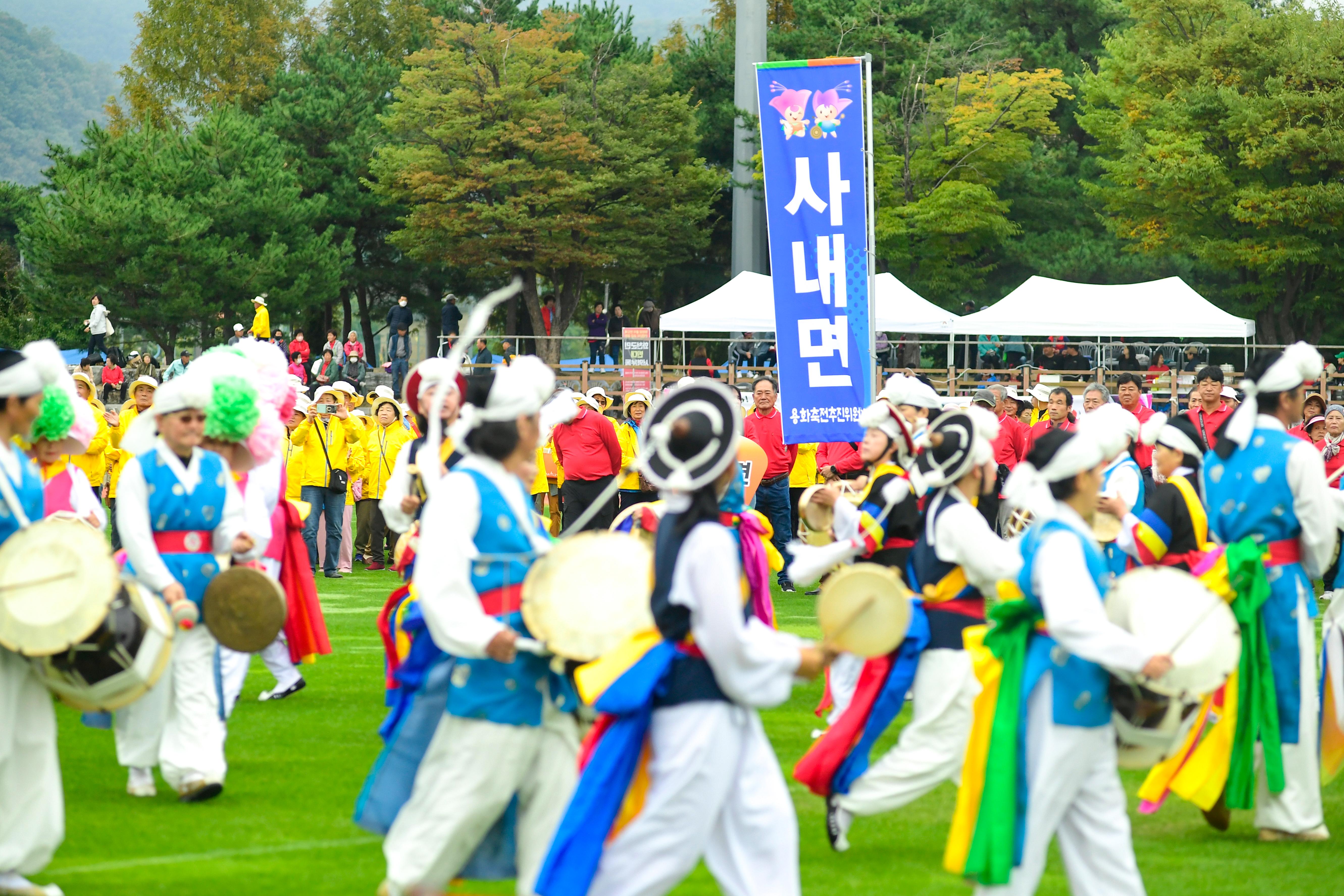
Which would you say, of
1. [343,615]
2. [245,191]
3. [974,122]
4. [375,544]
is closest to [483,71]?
[245,191]

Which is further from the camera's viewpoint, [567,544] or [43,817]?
[43,817]

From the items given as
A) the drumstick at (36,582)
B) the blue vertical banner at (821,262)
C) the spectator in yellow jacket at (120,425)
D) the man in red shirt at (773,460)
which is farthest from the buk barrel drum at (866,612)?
the man in red shirt at (773,460)

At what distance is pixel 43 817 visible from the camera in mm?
5387

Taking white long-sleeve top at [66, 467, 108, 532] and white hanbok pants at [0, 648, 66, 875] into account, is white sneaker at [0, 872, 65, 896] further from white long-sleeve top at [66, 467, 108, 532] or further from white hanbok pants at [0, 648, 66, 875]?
white long-sleeve top at [66, 467, 108, 532]

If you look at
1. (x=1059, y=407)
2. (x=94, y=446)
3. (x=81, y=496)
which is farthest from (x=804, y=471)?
(x=81, y=496)

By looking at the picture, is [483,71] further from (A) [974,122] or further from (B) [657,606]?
(B) [657,606]

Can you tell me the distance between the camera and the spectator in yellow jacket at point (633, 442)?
16.6 meters

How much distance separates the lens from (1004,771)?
4727 millimetres

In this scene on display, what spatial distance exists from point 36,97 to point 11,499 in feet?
640

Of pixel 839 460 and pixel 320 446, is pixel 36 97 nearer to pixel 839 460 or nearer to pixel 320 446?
pixel 320 446

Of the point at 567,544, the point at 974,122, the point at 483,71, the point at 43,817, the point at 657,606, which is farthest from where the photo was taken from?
the point at 483,71

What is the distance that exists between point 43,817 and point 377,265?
39570mm

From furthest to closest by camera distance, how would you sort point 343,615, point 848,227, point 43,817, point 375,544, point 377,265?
point 377,265, point 375,544, point 343,615, point 848,227, point 43,817

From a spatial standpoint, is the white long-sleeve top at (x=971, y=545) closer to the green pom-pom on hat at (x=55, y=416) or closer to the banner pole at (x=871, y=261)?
the green pom-pom on hat at (x=55, y=416)
